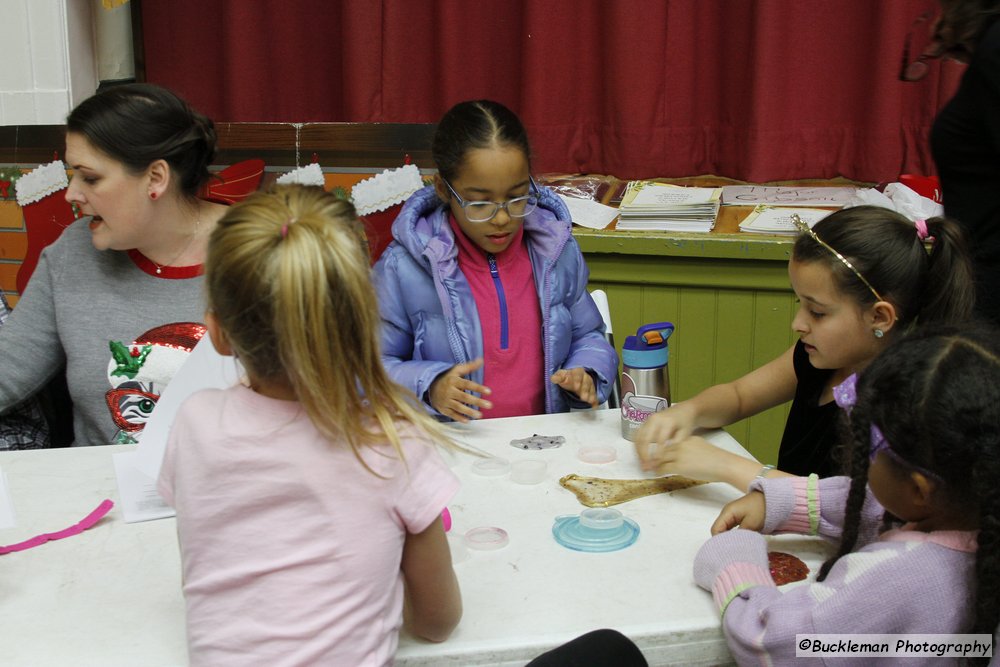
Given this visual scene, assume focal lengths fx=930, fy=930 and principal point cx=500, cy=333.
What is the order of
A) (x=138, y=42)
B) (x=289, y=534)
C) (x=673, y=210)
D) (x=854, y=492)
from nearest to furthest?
(x=289, y=534) → (x=854, y=492) → (x=673, y=210) → (x=138, y=42)

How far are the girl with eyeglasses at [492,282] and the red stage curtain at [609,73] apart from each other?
3.49ft

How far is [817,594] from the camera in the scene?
0.99 meters

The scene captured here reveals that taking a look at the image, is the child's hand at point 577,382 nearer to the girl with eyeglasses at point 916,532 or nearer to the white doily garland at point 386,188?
the girl with eyeglasses at point 916,532

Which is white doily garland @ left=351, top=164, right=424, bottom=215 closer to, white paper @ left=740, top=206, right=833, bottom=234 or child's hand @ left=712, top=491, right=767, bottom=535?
white paper @ left=740, top=206, right=833, bottom=234

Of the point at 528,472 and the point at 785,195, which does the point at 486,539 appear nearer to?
the point at 528,472

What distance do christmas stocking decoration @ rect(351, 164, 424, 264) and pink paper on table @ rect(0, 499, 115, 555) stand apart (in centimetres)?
137

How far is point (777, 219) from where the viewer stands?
105 inches

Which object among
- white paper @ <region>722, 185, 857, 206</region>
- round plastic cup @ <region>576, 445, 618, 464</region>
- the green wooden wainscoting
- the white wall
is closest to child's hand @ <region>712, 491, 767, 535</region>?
round plastic cup @ <region>576, 445, 618, 464</region>

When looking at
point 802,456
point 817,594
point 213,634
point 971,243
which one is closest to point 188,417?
point 213,634

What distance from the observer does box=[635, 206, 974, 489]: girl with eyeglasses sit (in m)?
1.48

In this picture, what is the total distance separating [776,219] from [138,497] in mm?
1951

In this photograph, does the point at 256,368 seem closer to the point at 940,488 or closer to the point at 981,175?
the point at 940,488

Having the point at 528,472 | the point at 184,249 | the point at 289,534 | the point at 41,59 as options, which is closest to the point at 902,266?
the point at 528,472

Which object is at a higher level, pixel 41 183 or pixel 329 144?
pixel 329 144
